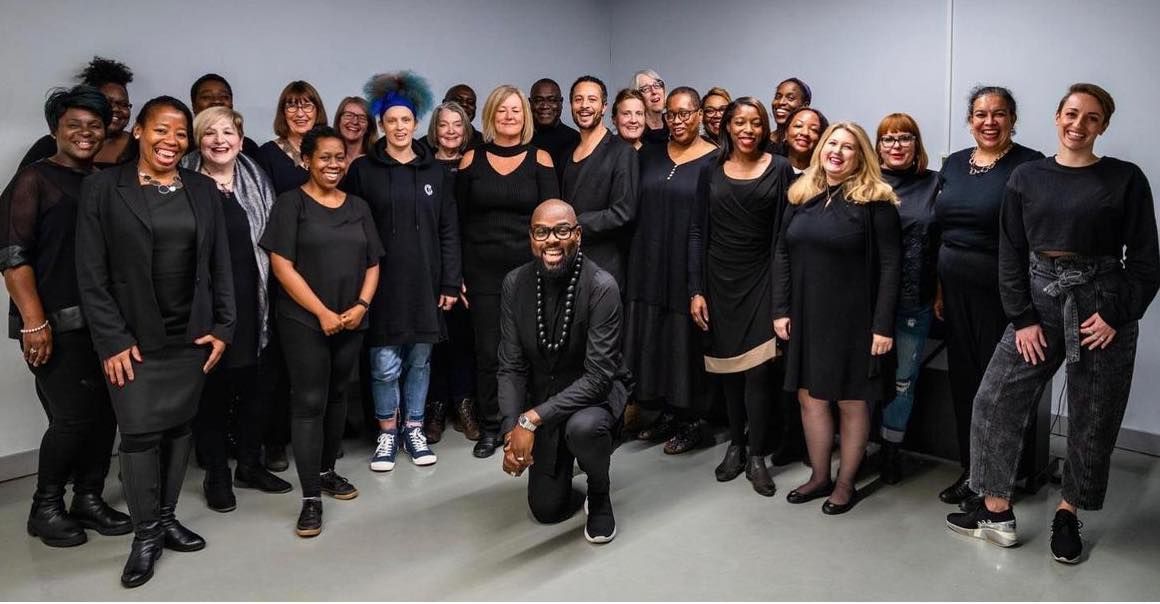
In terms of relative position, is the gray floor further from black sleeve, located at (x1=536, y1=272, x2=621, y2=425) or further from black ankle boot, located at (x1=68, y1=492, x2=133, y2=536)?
black sleeve, located at (x1=536, y1=272, x2=621, y2=425)

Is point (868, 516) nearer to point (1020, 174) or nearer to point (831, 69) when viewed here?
point (1020, 174)

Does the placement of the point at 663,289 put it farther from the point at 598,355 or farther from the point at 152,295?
the point at 152,295

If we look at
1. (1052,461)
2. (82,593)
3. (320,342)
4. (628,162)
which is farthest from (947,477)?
(82,593)

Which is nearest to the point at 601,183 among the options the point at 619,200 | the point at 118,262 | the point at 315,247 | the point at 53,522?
the point at 619,200

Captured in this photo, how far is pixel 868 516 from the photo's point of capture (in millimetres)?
3547

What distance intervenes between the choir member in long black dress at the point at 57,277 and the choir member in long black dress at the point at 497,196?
4.92 feet

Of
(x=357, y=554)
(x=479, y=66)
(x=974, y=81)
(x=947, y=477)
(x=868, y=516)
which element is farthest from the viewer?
(x=479, y=66)

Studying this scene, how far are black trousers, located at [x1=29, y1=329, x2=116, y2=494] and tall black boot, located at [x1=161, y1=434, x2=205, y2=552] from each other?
31cm

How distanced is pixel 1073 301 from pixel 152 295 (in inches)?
114

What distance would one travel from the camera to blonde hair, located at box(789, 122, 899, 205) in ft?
11.1

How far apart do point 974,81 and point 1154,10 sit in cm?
83

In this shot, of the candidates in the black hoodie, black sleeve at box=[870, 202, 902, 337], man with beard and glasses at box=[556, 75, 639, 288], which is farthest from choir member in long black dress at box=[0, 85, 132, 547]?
black sleeve at box=[870, 202, 902, 337]

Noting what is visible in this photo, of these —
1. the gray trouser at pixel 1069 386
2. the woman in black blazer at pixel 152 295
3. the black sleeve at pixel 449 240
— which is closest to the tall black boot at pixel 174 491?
the woman in black blazer at pixel 152 295

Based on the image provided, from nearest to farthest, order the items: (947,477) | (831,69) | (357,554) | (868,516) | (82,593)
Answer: (82,593), (357,554), (868,516), (947,477), (831,69)
